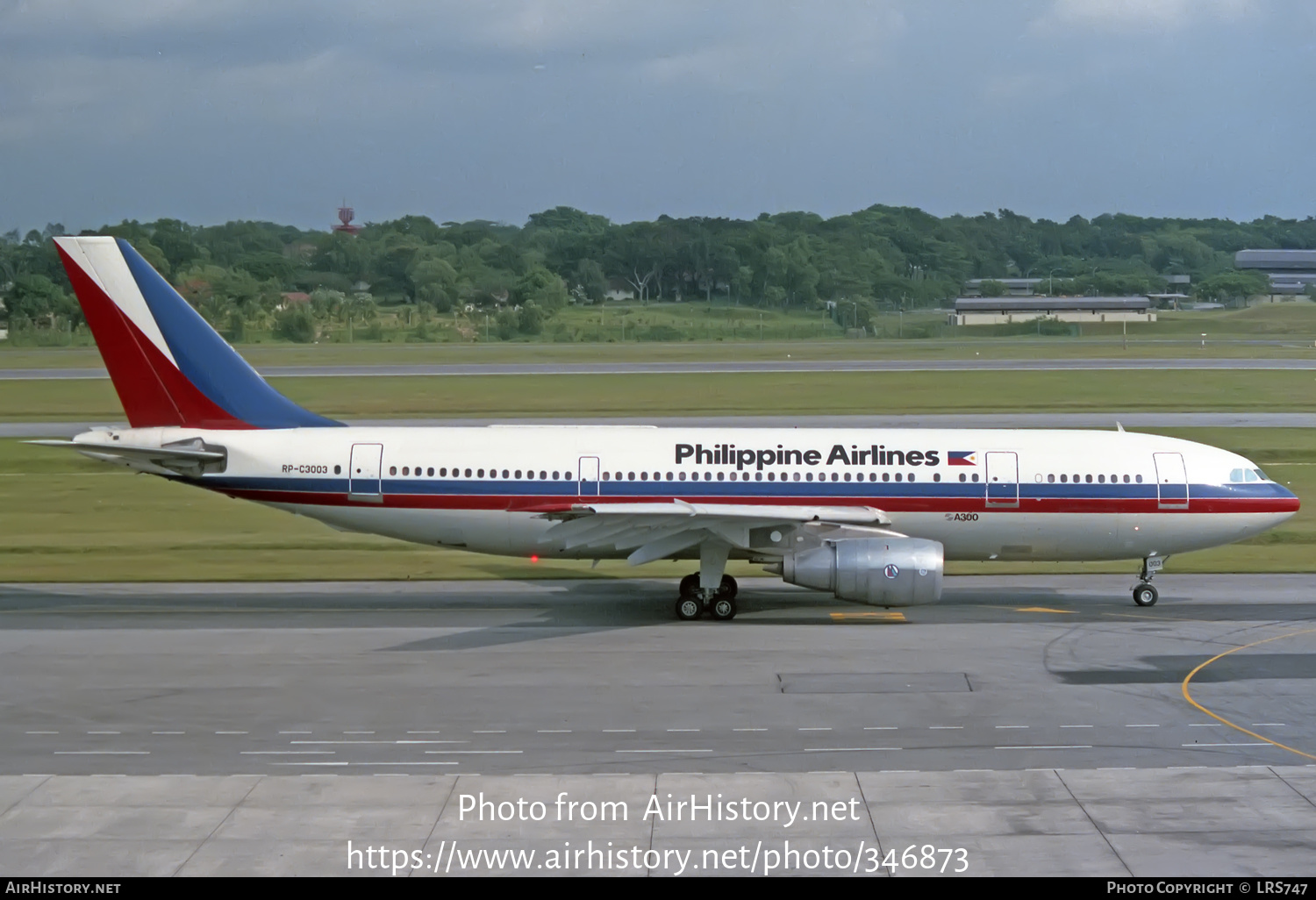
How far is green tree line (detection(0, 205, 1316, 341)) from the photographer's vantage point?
12400 cm

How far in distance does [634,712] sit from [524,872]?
7122 mm

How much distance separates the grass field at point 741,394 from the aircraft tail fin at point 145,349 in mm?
37447

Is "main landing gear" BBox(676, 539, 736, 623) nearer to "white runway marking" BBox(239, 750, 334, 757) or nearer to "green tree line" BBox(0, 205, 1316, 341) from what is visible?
"white runway marking" BBox(239, 750, 334, 757)

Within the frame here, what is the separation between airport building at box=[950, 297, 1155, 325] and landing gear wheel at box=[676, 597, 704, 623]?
4313 inches

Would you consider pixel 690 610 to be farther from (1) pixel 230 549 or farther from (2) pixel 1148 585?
(1) pixel 230 549

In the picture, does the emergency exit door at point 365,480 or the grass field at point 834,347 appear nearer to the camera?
the emergency exit door at point 365,480

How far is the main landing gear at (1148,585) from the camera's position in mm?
30906

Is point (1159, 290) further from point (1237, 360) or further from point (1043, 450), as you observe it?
point (1043, 450)

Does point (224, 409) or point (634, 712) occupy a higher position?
point (224, 409)

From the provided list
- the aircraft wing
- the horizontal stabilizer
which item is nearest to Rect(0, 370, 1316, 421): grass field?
the horizontal stabilizer

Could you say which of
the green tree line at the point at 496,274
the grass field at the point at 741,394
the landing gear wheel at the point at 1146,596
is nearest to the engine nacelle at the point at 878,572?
the landing gear wheel at the point at 1146,596

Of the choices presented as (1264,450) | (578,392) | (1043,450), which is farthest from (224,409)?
(578,392)

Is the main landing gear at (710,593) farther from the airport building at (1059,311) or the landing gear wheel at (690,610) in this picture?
the airport building at (1059,311)

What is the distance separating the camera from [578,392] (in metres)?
78.8
